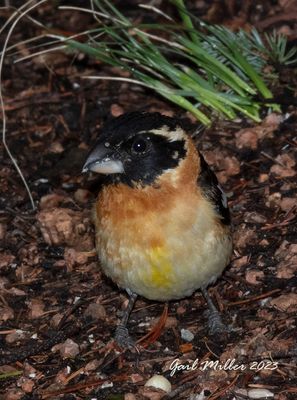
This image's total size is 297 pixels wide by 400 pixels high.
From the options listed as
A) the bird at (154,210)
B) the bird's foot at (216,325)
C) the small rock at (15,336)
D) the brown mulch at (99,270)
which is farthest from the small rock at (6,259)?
the bird's foot at (216,325)

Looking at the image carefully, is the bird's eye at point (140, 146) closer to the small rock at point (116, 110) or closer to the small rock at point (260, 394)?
the small rock at point (260, 394)

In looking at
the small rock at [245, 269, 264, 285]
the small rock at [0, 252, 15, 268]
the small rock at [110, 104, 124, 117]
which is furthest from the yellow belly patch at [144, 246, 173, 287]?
the small rock at [110, 104, 124, 117]

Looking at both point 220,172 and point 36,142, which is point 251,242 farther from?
point 36,142

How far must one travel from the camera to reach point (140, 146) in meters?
5.82

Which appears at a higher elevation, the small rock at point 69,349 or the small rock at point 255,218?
the small rock at point 255,218

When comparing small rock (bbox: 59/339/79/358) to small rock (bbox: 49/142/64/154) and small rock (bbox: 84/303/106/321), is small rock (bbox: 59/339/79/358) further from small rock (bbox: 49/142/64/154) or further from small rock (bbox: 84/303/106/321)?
small rock (bbox: 49/142/64/154)

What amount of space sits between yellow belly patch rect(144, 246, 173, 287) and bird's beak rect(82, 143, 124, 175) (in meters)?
0.54

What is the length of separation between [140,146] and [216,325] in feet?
4.06

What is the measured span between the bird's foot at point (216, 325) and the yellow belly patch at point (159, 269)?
42 cm

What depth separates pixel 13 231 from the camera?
24.2 ft

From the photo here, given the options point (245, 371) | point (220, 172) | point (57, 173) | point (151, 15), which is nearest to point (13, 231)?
point (57, 173)

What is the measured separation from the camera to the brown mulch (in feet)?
19.2

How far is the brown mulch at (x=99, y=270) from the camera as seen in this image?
19.2 feet

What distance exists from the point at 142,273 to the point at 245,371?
0.86 meters
